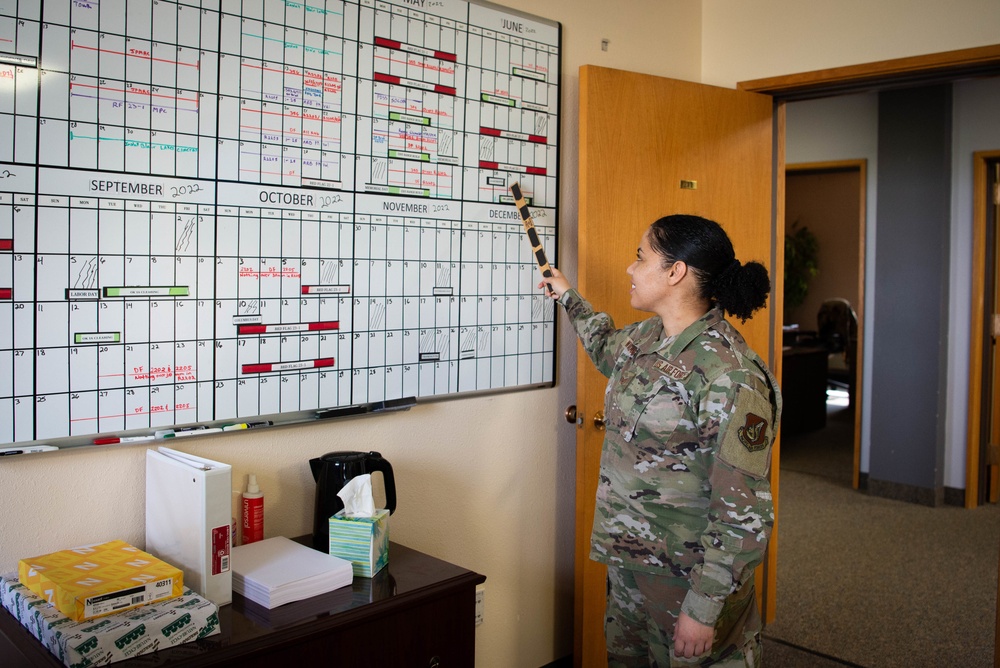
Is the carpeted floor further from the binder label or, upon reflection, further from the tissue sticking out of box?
the binder label

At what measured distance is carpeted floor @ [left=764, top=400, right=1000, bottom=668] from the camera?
2.98 meters

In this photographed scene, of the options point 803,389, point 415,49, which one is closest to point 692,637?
point 415,49

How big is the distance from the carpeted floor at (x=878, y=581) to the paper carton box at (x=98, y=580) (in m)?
2.21

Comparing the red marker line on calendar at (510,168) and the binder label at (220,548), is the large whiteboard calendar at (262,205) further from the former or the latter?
the binder label at (220,548)

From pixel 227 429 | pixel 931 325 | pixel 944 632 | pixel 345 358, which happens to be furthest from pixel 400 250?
pixel 931 325

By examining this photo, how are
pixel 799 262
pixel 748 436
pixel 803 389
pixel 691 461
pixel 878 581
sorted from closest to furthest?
pixel 748 436
pixel 691 461
pixel 878 581
pixel 803 389
pixel 799 262

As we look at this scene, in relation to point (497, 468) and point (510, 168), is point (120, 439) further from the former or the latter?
point (510, 168)

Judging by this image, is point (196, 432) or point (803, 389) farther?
point (803, 389)

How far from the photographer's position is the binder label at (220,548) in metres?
1.53

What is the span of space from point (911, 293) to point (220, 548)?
4.51 m

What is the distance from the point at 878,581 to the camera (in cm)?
367

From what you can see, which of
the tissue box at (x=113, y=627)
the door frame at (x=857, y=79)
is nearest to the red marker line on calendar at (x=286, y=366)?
the tissue box at (x=113, y=627)

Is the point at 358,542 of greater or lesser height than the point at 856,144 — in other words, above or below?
below

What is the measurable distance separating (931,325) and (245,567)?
440cm
